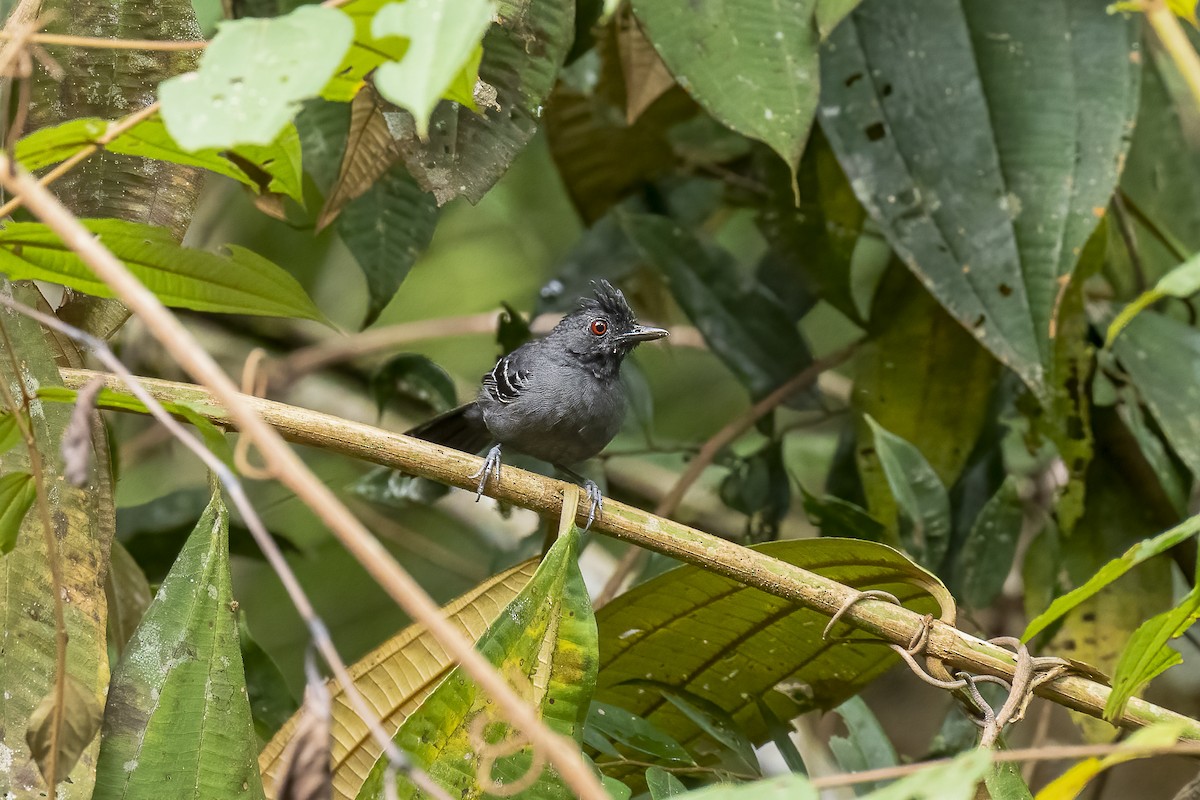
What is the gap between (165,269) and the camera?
1.76m

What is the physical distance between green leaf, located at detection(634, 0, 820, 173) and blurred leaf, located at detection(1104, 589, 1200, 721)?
115 cm

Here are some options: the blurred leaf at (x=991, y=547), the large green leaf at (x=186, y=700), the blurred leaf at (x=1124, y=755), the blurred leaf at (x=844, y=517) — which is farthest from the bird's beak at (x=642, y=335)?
the blurred leaf at (x=1124, y=755)

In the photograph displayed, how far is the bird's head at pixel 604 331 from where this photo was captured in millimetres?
3680

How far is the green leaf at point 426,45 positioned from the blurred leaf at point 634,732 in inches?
54.9

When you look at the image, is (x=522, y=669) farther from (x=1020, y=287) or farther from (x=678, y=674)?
(x=1020, y=287)

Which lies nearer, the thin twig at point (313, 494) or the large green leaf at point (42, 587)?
the thin twig at point (313, 494)

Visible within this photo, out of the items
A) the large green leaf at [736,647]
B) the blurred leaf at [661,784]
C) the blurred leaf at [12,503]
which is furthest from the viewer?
the large green leaf at [736,647]

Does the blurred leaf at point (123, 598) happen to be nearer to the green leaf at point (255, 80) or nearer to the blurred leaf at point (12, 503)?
the blurred leaf at point (12, 503)

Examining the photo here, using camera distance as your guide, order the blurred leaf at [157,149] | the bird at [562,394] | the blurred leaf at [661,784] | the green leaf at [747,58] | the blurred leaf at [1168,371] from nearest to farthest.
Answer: the blurred leaf at [157,149] → the blurred leaf at [661,784] → the green leaf at [747,58] → the blurred leaf at [1168,371] → the bird at [562,394]

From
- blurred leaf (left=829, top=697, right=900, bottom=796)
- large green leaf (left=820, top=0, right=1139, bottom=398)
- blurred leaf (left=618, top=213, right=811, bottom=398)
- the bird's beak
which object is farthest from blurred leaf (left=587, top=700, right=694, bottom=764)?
the bird's beak

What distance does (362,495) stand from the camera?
11.4 ft

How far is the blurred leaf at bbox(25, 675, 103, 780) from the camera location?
1.35 m

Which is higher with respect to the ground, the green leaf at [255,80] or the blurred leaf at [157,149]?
the green leaf at [255,80]

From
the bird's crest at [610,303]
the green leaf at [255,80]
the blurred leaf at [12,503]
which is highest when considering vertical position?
the green leaf at [255,80]
